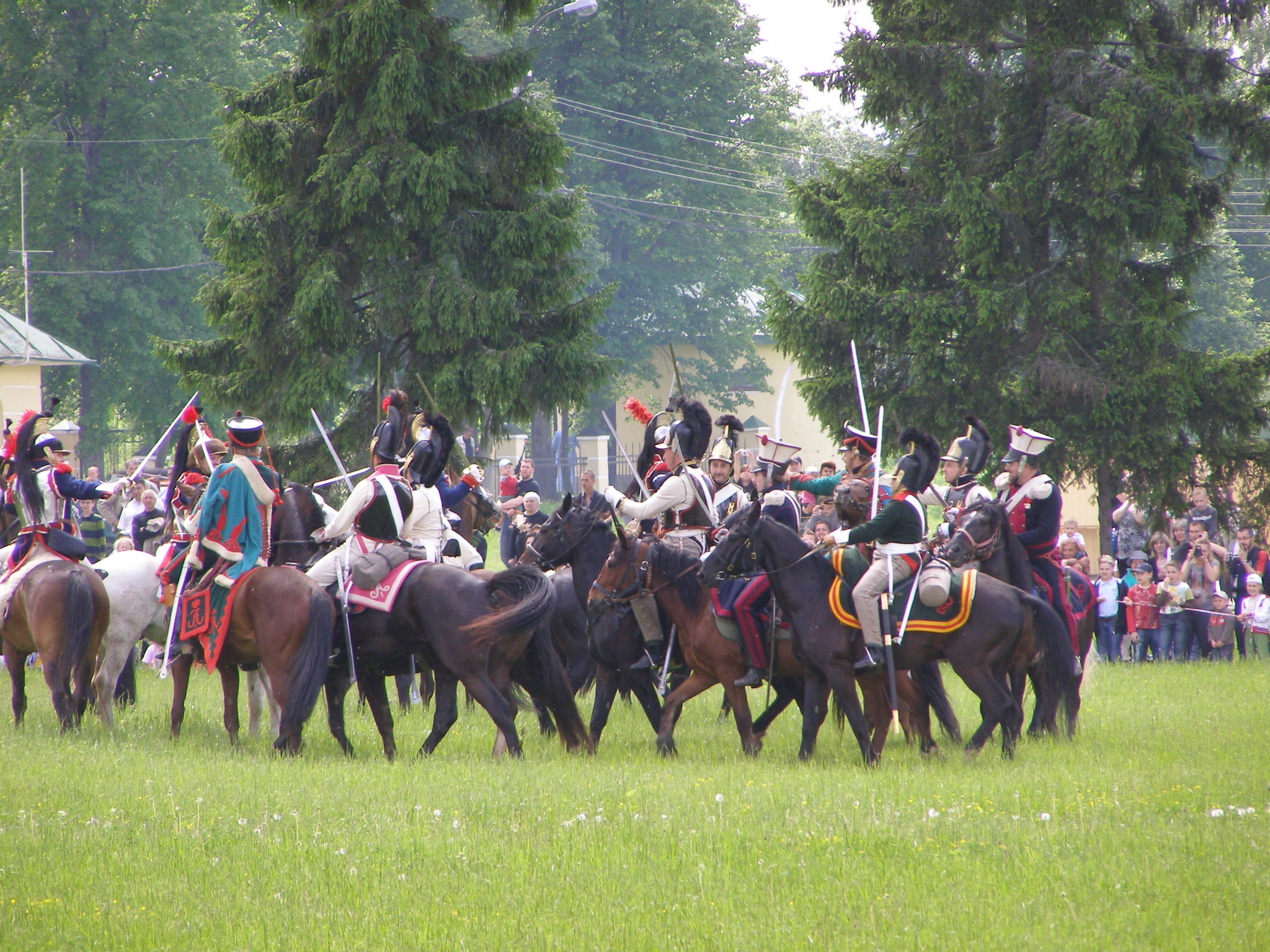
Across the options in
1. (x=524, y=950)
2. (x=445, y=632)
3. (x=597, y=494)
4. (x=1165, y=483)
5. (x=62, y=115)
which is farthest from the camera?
(x=62, y=115)

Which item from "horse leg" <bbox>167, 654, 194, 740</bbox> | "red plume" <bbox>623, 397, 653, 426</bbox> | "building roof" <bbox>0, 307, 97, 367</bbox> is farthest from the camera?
"building roof" <bbox>0, 307, 97, 367</bbox>

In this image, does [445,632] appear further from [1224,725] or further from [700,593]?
[1224,725]

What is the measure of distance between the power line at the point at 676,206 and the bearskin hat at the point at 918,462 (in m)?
35.5

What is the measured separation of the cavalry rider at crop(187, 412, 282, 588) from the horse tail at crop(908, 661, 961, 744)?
5436 millimetres

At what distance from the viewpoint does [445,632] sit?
10062mm

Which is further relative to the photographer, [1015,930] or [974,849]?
[974,849]

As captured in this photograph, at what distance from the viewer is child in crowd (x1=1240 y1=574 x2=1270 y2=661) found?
55.5 ft

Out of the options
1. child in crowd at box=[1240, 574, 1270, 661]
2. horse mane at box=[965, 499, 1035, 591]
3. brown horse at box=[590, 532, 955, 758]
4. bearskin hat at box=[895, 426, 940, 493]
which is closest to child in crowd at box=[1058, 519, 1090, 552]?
child in crowd at box=[1240, 574, 1270, 661]

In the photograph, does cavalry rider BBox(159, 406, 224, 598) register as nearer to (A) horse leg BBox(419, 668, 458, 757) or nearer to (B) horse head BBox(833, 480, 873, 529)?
(A) horse leg BBox(419, 668, 458, 757)

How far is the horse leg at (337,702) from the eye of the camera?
34.3ft

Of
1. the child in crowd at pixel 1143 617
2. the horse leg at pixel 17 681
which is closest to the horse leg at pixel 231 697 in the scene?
the horse leg at pixel 17 681

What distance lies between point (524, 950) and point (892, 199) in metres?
16.3

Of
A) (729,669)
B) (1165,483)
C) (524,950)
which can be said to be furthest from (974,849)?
(1165,483)

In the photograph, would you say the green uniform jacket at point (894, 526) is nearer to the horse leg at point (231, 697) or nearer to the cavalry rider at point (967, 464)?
the cavalry rider at point (967, 464)
